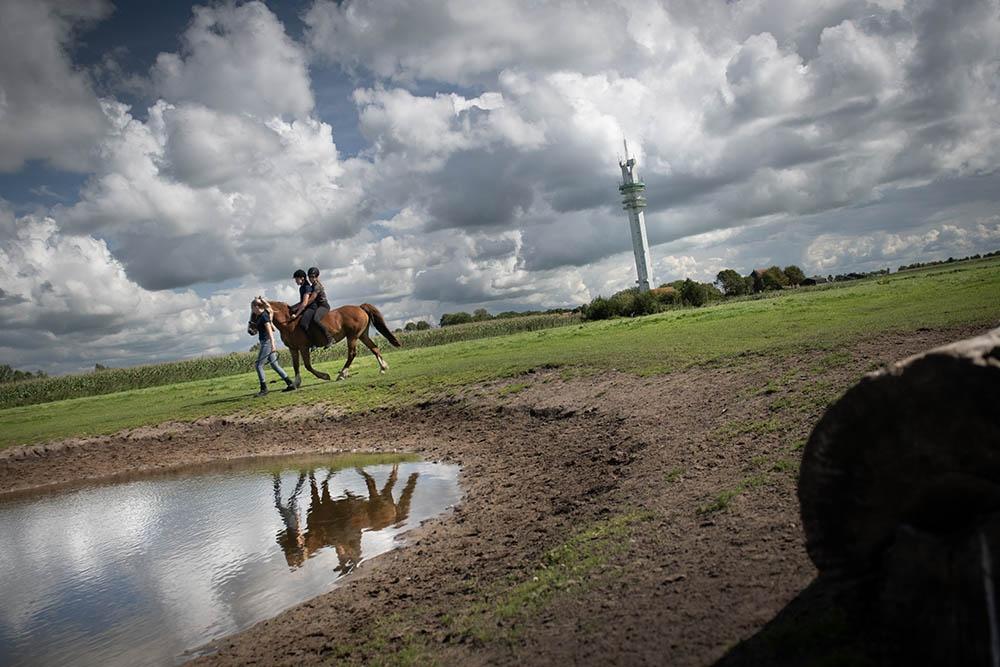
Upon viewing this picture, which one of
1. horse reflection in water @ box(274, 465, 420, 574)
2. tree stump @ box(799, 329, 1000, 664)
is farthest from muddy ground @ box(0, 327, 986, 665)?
horse reflection in water @ box(274, 465, 420, 574)

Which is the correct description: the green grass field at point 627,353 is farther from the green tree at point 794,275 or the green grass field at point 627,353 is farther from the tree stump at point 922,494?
the green tree at point 794,275

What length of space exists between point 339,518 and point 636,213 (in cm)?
9606

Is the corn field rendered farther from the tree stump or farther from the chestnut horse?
the tree stump

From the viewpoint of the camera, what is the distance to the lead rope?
2352mm

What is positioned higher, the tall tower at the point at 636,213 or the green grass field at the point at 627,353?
the tall tower at the point at 636,213

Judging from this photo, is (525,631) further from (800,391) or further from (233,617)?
(800,391)

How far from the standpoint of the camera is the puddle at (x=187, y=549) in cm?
622

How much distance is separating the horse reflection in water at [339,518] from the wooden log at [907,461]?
17.7 feet

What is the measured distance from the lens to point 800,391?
862cm

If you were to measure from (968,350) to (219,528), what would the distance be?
30.9 feet

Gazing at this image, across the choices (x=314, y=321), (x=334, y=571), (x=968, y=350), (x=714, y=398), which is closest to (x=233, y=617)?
(x=334, y=571)

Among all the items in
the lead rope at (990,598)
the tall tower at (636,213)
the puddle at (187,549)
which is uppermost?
the tall tower at (636,213)

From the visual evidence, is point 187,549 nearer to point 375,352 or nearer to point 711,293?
point 375,352

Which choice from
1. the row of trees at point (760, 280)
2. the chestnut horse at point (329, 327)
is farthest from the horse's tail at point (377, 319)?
the row of trees at point (760, 280)
